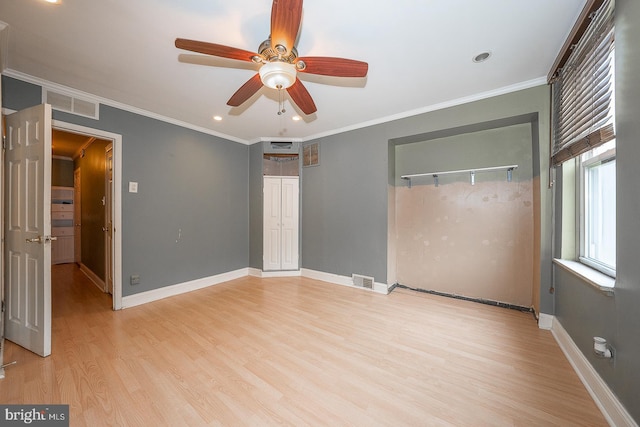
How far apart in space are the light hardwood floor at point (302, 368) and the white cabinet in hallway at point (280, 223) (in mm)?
1408

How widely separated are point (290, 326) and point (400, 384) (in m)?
1.22

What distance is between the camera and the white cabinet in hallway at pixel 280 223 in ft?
14.2

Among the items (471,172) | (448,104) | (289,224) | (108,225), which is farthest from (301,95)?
(108,225)

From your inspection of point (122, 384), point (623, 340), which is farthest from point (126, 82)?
point (623, 340)

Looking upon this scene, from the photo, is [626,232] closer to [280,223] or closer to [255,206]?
[280,223]

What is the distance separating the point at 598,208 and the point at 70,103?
5.14 m

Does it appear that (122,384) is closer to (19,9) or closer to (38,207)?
(38,207)

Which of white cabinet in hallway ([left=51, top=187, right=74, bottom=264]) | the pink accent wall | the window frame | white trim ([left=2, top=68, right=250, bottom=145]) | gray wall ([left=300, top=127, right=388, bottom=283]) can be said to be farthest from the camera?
white cabinet in hallway ([left=51, top=187, right=74, bottom=264])

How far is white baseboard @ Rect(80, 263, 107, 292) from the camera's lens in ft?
12.2

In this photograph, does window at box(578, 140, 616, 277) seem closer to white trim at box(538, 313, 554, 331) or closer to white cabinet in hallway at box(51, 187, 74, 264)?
white trim at box(538, 313, 554, 331)

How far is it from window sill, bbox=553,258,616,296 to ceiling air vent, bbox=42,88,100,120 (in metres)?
4.81

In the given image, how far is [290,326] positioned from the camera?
8.24 feet

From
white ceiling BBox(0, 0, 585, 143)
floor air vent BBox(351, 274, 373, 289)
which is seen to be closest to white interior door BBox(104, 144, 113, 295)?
white ceiling BBox(0, 0, 585, 143)

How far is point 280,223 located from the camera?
436cm
